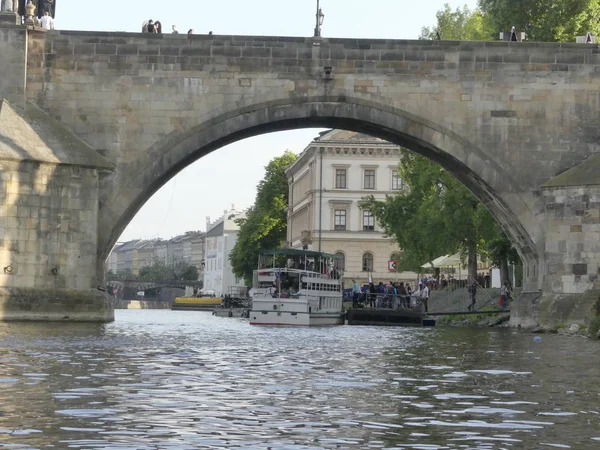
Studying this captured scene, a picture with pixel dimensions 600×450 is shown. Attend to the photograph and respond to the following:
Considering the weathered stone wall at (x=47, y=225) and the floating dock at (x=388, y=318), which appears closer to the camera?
the weathered stone wall at (x=47, y=225)

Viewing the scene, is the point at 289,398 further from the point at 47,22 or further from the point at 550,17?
the point at 550,17

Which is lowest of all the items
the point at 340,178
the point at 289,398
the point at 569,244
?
the point at 289,398

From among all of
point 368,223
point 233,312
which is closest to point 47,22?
point 233,312

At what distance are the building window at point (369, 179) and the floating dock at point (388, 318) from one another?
1817 inches

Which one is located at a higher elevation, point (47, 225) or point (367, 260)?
point (367, 260)

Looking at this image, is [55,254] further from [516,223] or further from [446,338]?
[516,223]

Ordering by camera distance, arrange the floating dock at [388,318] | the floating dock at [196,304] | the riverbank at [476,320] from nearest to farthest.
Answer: the riverbank at [476,320] → the floating dock at [388,318] → the floating dock at [196,304]

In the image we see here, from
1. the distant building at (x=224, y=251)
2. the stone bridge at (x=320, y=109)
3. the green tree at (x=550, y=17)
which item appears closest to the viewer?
the stone bridge at (x=320, y=109)

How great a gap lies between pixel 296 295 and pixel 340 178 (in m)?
49.9

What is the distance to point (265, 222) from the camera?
107 m

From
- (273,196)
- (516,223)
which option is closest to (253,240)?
(273,196)

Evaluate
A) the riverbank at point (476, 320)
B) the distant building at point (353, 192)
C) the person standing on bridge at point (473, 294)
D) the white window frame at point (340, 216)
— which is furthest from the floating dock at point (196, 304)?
the riverbank at point (476, 320)

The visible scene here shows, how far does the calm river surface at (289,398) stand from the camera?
1060 cm

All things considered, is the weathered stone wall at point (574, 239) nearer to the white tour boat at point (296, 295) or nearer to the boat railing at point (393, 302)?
the white tour boat at point (296, 295)
